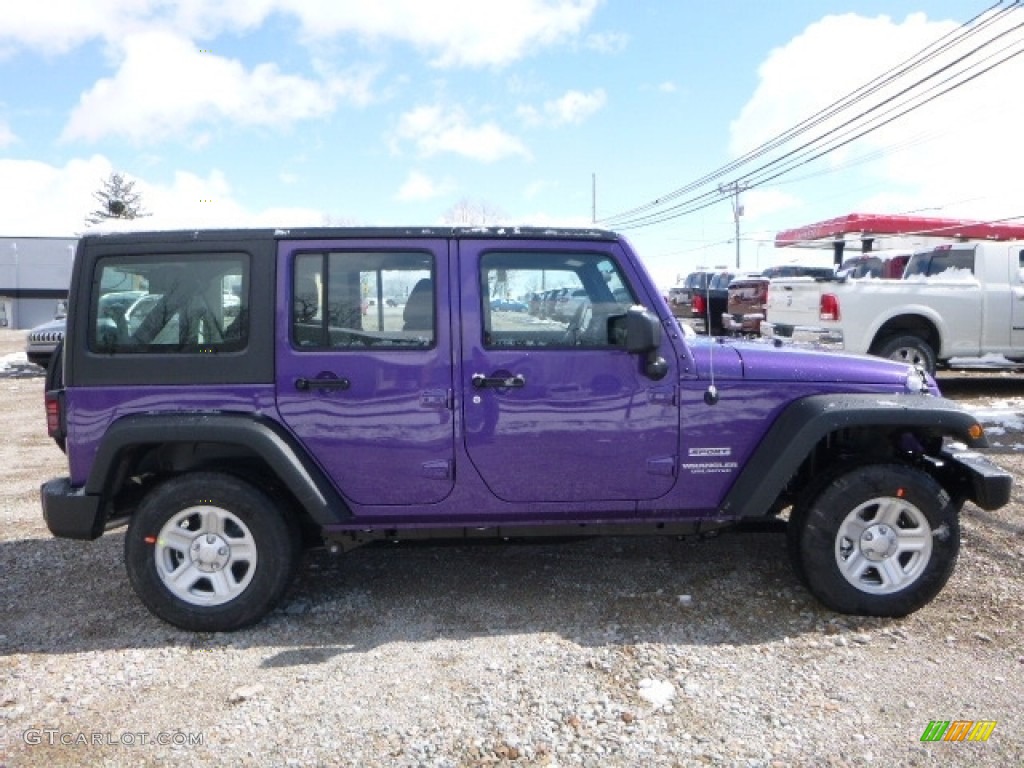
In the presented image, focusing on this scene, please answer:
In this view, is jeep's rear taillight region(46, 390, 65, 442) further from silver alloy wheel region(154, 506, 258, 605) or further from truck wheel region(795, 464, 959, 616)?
truck wheel region(795, 464, 959, 616)

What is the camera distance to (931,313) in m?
9.56

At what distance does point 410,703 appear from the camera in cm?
302

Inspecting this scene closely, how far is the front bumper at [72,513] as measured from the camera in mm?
3520

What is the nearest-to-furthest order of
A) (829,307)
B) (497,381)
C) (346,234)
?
(497,381)
(346,234)
(829,307)

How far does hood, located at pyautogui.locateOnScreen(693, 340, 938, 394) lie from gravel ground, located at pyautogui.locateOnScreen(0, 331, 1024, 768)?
1.16 metres

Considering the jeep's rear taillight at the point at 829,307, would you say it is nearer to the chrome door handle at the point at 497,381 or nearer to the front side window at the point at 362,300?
the chrome door handle at the point at 497,381

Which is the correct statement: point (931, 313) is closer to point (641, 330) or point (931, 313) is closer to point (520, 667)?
point (641, 330)

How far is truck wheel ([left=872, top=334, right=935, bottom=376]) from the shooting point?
9.51m

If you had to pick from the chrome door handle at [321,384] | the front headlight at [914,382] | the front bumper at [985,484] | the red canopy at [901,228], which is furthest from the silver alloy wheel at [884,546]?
the red canopy at [901,228]

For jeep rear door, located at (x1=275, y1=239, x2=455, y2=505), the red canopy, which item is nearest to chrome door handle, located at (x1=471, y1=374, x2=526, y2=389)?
jeep rear door, located at (x1=275, y1=239, x2=455, y2=505)

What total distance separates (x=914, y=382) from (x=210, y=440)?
3.40m

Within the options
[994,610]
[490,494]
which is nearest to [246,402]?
[490,494]

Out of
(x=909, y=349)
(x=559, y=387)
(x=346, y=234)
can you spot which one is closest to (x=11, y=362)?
(x=346, y=234)

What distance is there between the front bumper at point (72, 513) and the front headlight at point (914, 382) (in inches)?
154
